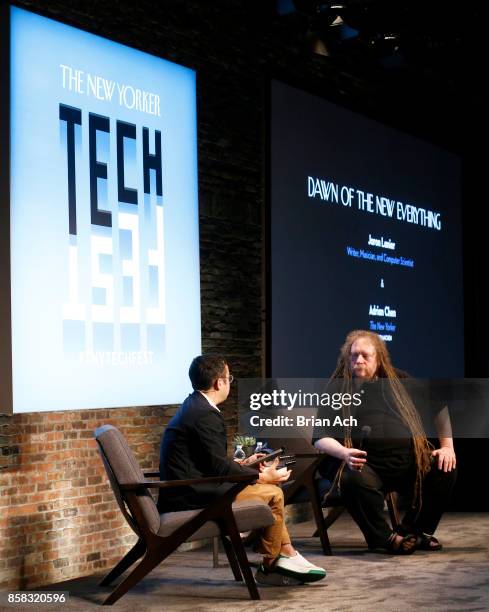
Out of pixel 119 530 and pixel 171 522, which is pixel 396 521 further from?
pixel 171 522

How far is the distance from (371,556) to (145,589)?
1.48 meters

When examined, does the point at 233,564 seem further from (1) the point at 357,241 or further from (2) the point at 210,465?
(1) the point at 357,241

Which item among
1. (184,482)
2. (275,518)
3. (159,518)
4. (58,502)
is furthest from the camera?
(58,502)

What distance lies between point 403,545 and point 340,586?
91cm

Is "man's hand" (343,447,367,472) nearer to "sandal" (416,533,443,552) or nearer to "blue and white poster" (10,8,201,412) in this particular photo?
"sandal" (416,533,443,552)

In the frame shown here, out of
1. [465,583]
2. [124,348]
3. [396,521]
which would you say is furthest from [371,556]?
[124,348]

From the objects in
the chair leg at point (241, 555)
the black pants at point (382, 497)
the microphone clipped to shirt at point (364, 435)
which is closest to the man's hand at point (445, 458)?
the black pants at point (382, 497)

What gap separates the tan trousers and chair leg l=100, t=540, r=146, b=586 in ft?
1.75

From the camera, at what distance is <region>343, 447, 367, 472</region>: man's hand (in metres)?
5.69

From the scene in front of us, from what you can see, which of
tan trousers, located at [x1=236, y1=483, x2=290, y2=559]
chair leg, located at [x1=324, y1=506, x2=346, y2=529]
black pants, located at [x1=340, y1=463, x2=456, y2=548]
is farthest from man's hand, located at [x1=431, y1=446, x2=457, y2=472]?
tan trousers, located at [x1=236, y1=483, x2=290, y2=559]

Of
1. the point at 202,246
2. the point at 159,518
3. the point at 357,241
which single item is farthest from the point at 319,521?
the point at 357,241

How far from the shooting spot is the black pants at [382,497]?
5.79 metres

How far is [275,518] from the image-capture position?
481 cm

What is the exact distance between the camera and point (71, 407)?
5500 mm
